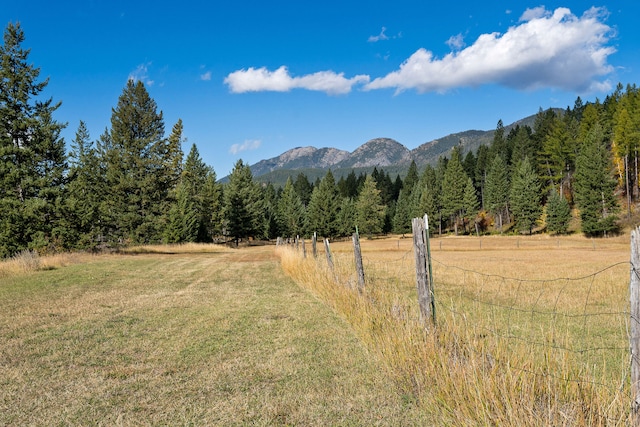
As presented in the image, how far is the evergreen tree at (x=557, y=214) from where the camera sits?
5397cm

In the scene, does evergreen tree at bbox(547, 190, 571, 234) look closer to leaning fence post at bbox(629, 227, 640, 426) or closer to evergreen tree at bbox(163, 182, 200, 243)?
evergreen tree at bbox(163, 182, 200, 243)

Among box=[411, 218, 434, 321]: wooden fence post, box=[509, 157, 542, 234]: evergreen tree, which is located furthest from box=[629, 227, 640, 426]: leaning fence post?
box=[509, 157, 542, 234]: evergreen tree

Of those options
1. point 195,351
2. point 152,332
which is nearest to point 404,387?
point 195,351

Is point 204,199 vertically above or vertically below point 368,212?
above

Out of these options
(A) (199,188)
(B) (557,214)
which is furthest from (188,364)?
(B) (557,214)

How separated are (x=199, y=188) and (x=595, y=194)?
1969 inches

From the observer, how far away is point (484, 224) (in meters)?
76.6

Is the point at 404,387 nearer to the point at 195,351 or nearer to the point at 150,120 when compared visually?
the point at 195,351

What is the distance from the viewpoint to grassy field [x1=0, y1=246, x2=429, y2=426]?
424 cm

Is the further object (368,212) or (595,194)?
(368,212)

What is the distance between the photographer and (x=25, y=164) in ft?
78.4

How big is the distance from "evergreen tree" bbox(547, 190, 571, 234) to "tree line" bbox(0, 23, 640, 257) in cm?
14

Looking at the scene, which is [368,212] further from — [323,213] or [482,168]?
[482,168]

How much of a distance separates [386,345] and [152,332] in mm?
4548
